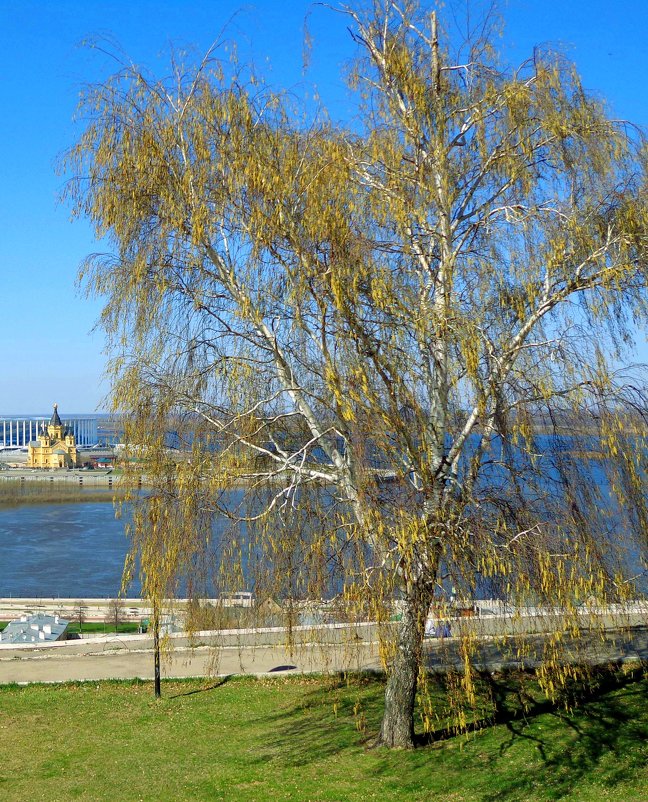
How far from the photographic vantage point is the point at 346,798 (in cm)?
827

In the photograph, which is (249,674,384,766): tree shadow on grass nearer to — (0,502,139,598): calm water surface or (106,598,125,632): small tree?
(106,598,125,632): small tree

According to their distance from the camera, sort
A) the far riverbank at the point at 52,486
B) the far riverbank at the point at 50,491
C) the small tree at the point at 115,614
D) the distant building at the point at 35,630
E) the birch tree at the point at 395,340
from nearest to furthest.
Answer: the birch tree at the point at 395,340 < the distant building at the point at 35,630 < the small tree at the point at 115,614 < the far riverbank at the point at 50,491 < the far riverbank at the point at 52,486

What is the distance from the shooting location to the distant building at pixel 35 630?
2066 cm

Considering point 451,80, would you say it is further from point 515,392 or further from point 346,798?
point 346,798

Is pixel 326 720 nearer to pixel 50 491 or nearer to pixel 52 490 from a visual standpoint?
pixel 50 491

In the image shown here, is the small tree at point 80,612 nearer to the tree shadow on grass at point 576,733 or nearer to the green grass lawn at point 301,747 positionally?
the green grass lawn at point 301,747

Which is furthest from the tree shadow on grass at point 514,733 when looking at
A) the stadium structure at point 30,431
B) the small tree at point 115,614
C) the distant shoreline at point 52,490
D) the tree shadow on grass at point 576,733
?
the stadium structure at point 30,431

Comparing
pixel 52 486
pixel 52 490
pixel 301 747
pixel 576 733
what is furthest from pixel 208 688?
pixel 52 486

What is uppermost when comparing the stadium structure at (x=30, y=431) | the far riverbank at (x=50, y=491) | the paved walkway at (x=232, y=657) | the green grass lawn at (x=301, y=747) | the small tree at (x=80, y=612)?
the stadium structure at (x=30, y=431)

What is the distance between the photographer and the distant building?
2066 centimetres

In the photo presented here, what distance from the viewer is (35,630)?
2155 cm

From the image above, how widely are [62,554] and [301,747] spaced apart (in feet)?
130

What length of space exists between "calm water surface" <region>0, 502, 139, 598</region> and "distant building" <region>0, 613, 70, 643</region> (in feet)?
41.0

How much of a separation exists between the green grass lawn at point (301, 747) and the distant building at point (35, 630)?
876cm
